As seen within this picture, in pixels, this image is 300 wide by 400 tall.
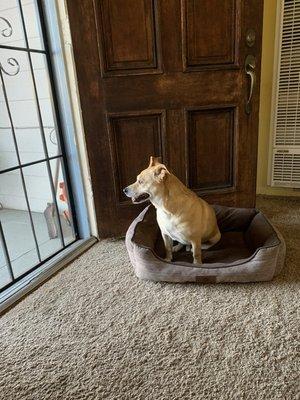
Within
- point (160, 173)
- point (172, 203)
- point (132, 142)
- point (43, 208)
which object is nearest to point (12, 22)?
point (132, 142)

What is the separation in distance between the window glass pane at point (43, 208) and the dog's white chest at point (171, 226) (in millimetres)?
777

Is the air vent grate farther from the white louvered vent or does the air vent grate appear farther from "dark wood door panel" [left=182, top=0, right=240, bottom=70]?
"dark wood door panel" [left=182, top=0, right=240, bottom=70]

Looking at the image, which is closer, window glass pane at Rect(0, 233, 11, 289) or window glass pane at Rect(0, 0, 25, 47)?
window glass pane at Rect(0, 233, 11, 289)

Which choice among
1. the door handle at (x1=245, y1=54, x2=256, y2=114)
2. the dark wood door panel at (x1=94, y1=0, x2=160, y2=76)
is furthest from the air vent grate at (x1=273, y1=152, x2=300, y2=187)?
the dark wood door panel at (x1=94, y1=0, x2=160, y2=76)

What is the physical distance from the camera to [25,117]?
200 cm

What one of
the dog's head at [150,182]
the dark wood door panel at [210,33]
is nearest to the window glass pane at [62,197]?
the dog's head at [150,182]

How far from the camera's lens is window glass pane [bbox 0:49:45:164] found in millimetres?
→ 1875

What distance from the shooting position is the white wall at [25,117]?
1687 millimetres

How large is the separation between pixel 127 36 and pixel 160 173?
2.58 feet

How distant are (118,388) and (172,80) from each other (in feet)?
4.76

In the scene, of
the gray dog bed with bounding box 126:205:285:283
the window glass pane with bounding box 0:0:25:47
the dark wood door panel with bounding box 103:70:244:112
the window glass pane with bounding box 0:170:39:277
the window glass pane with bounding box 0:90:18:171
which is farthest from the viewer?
the window glass pane with bounding box 0:90:18:171

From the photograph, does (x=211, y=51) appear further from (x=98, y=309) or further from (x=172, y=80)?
(x=98, y=309)

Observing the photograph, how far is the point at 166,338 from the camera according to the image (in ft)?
3.36

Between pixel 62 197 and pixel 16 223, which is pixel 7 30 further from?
pixel 16 223
